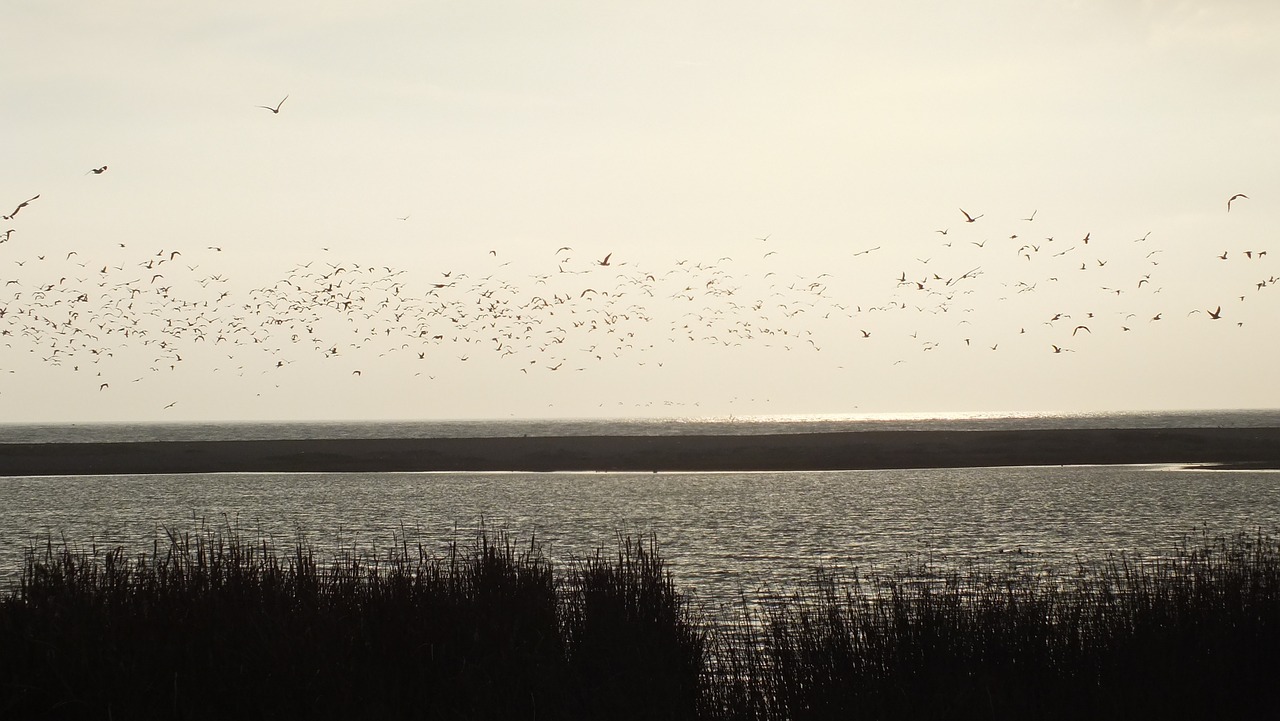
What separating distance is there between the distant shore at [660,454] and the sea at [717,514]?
3.44 meters

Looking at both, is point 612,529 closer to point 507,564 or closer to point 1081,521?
point 1081,521

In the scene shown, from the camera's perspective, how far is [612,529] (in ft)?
118

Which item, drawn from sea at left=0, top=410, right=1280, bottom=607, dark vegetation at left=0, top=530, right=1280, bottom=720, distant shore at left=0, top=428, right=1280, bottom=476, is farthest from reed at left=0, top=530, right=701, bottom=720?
distant shore at left=0, top=428, right=1280, bottom=476

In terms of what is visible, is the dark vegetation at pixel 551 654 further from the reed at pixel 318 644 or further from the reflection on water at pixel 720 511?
the reflection on water at pixel 720 511

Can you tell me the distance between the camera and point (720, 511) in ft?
144

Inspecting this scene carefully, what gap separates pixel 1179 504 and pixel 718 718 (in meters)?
38.4

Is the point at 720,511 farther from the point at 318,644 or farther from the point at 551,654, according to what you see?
the point at 318,644

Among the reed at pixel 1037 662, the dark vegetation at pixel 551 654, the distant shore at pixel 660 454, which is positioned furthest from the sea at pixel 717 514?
the distant shore at pixel 660 454

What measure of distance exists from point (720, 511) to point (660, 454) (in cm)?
3358

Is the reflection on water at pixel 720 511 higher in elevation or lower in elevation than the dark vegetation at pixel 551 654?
lower

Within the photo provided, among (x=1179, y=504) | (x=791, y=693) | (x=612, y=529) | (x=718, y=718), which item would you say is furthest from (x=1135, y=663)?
(x=1179, y=504)

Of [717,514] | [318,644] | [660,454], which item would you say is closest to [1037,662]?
[318,644]

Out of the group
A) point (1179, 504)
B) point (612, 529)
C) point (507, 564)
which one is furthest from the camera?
point (1179, 504)

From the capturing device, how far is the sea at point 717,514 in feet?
92.6
